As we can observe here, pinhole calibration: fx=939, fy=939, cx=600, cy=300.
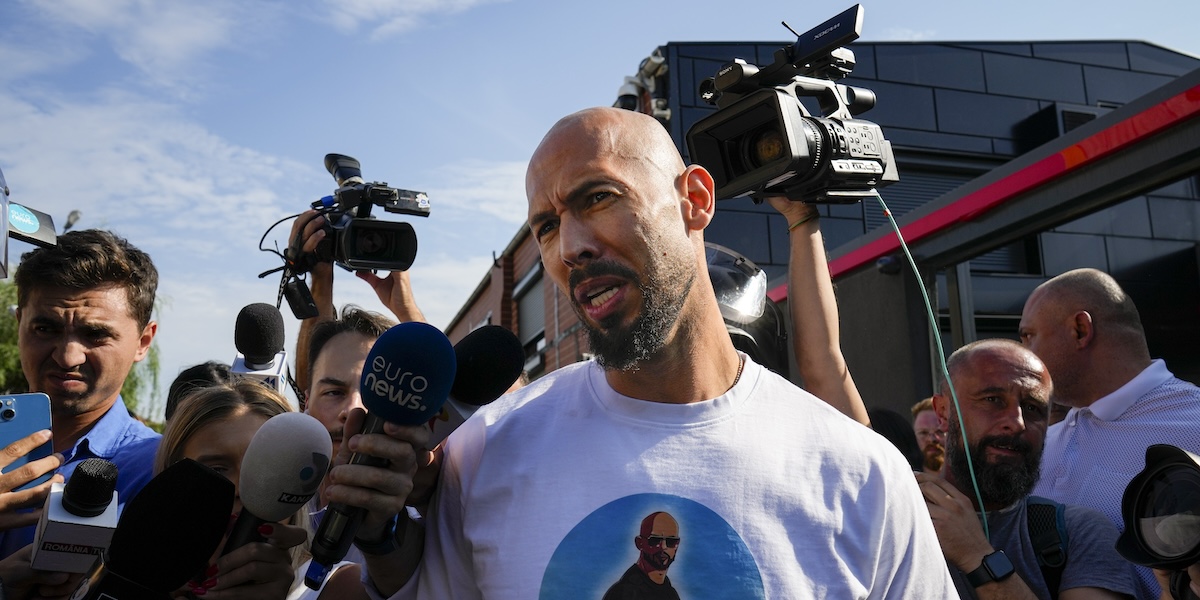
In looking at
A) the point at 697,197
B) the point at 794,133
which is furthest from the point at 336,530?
the point at 794,133

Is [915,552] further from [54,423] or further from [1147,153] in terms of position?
[1147,153]

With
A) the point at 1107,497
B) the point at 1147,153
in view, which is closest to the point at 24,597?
the point at 1107,497

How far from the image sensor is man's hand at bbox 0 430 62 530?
2.03m

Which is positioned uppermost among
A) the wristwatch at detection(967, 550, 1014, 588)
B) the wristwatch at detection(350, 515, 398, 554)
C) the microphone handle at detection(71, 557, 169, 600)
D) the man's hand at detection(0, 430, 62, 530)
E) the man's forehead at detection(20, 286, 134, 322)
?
the man's forehead at detection(20, 286, 134, 322)

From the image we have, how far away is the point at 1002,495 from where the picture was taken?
2.83 metres

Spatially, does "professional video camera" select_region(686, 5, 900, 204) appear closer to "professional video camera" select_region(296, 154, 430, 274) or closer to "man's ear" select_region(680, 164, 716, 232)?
"man's ear" select_region(680, 164, 716, 232)

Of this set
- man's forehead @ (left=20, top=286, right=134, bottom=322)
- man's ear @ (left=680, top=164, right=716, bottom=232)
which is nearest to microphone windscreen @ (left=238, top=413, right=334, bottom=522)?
man's ear @ (left=680, top=164, right=716, bottom=232)

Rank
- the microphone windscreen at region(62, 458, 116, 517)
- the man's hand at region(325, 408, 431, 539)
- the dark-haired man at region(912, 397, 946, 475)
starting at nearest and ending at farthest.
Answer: the man's hand at region(325, 408, 431, 539)
the microphone windscreen at region(62, 458, 116, 517)
the dark-haired man at region(912, 397, 946, 475)

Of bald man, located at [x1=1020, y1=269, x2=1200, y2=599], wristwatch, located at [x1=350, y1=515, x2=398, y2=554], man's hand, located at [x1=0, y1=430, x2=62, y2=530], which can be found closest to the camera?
wristwatch, located at [x1=350, y1=515, x2=398, y2=554]

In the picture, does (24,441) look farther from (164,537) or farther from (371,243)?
(371,243)

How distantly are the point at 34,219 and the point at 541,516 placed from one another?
1586 millimetres

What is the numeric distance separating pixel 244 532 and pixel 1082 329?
324 cm

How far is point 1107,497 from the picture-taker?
312cm

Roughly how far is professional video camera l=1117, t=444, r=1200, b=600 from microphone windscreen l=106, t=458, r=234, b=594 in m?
1.86
